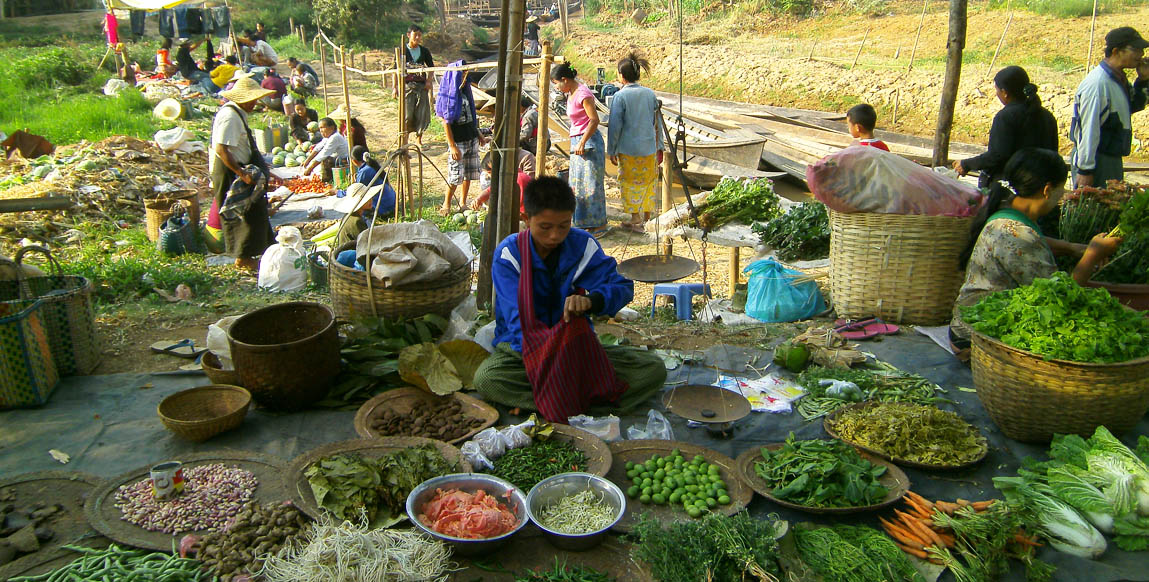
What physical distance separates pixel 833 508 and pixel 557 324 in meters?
1.32

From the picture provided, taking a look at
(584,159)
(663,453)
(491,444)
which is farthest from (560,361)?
(584,159)

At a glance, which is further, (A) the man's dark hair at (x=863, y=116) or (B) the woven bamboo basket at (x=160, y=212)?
(B) the woven bamboo basket at (x=160, y=212)

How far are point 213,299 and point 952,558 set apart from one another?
5147mm

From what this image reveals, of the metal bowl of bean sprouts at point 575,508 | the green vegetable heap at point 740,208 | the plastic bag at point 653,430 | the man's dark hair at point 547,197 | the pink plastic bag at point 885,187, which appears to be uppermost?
the man's dark hair at point 547,197

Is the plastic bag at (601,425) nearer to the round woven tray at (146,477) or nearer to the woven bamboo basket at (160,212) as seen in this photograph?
the round woven tray at (146,477)

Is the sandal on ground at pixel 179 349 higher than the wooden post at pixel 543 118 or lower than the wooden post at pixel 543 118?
lower

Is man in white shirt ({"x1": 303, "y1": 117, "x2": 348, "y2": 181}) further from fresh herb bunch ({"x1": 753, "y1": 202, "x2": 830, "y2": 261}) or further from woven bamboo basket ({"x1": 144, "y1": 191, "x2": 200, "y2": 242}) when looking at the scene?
fresh herb bunch ({"x1": 753, "y1": 202, "x2": 830, "y2": 261})

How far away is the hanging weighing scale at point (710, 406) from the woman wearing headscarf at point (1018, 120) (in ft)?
8.12

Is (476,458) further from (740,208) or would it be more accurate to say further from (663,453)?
(740,208)

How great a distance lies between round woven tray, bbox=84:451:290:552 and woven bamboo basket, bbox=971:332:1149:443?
2.74 metres

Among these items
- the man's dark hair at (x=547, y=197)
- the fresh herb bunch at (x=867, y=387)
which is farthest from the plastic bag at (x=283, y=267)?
the fresh herb bunch at (x=867, y=387)

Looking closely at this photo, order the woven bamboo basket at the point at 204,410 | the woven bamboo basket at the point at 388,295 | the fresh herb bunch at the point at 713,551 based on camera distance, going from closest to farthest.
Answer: the fresh herb bunch at the point at 713,551 → the woven bamboo basket at the point at 204,410 → the woven bamboo basket at the point at 388,295

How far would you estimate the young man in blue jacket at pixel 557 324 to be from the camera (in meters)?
3.10

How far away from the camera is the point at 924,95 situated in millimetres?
13508
